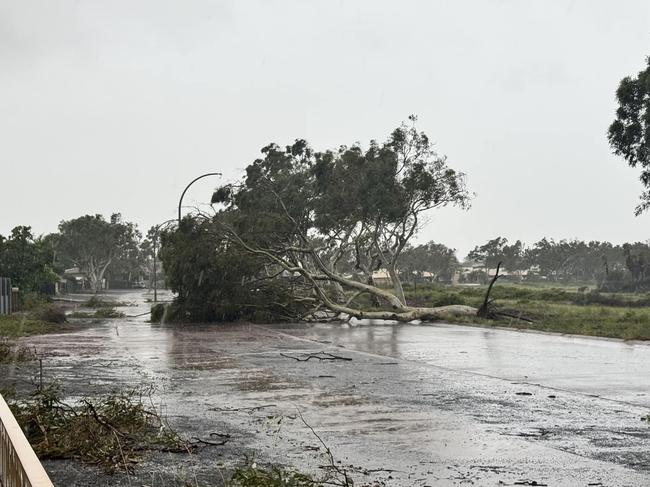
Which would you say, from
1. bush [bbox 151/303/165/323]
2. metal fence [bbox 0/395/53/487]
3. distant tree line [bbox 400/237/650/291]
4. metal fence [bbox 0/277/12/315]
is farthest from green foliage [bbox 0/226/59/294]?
distant tree line [bbox 400/237/650/291]

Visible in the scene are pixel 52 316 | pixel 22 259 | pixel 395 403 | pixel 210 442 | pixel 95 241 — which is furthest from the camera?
pixel 95 241

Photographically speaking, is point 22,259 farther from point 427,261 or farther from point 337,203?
point 427,261

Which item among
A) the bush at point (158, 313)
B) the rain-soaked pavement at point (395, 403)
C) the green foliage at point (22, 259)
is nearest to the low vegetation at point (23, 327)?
the rain-soaked pavement at point (395, 403)

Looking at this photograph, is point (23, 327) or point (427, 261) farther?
point (427, 261)

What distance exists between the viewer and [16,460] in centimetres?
397

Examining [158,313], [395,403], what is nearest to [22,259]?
[158,313]

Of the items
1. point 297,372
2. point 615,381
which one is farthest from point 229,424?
point 615,381

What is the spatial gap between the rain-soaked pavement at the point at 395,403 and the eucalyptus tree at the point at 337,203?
15289mm

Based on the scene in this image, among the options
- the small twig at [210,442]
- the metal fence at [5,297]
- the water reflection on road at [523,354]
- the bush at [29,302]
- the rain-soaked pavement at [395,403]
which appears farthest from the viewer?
the bush at [29,302]

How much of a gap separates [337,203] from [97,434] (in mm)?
45808

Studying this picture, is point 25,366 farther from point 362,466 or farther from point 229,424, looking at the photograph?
point 362,466

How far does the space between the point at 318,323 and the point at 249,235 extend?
5.86 metres

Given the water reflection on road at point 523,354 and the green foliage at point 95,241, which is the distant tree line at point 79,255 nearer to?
the green foliage at point 95,241

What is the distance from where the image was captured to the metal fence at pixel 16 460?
3389mm
